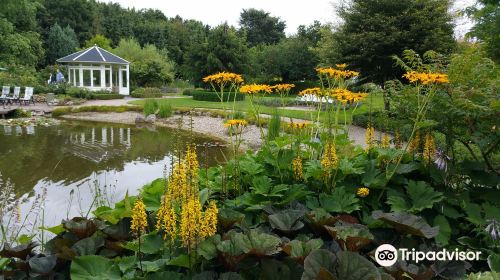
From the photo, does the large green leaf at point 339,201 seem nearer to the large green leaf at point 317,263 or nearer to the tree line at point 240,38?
the large green leaf at point 317,263

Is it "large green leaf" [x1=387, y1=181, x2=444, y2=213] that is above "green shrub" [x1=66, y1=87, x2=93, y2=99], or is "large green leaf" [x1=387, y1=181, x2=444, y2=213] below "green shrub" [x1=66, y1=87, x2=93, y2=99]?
above

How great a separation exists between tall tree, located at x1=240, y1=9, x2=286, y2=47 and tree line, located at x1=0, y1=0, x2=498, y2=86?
0.33 ft

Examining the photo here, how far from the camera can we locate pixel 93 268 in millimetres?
1562

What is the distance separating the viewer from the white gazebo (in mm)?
24781

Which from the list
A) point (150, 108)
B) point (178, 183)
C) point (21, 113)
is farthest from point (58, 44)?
point (178, 183)

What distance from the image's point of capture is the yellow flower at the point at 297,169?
244cm

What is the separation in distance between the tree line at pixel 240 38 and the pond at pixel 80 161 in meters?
5.12

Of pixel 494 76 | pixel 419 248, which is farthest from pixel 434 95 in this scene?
pixel 419 248

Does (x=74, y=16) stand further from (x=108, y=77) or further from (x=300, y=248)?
(x=300, y=248)

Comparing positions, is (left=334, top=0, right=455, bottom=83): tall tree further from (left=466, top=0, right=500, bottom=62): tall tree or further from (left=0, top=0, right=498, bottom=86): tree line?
(left=466, top=0, right=500, bottom=62): tall tree

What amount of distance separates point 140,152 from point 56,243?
7.54m

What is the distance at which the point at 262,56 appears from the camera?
2670 cm

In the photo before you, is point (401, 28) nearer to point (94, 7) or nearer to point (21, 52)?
point (21, 52)

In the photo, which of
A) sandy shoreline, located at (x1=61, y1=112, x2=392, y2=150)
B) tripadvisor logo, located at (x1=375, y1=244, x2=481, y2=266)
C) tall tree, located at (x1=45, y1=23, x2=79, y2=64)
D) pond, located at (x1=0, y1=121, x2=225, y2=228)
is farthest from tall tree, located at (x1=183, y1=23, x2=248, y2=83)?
tripadvisor logo, located at (x1=375, y1=244, x2=481, y2=266)
